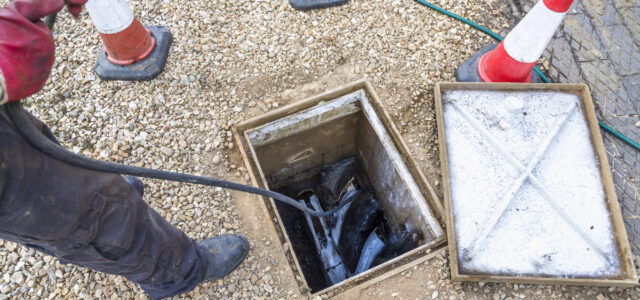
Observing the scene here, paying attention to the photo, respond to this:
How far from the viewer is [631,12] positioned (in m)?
3.41

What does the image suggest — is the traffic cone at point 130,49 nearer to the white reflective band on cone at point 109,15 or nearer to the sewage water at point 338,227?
the white reflective band on cone at point 109,15

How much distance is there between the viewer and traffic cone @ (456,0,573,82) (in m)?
2.39

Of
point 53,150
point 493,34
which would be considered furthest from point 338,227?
point 53,150

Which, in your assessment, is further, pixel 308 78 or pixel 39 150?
pixel 308 78

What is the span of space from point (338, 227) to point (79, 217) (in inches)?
101

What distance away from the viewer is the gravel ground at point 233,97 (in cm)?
241

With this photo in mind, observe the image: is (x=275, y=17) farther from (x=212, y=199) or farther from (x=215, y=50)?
(x=212, y=199)

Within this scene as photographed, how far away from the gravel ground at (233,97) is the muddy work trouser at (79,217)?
64 cm

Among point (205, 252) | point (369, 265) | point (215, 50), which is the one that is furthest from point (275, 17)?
point (369, 265)

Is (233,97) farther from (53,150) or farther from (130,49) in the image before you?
(53,150)

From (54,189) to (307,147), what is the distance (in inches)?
85.2

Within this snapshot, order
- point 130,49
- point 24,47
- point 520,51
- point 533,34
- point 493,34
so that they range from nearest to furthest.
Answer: point 24,47, point 533,34, point 520,51, point 130,49, point 493,34

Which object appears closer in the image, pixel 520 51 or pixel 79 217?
pixel 79 217

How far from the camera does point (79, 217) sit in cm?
151
